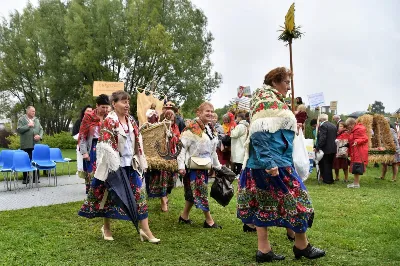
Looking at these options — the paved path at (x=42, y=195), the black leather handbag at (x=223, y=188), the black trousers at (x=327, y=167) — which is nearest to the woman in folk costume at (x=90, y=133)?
the paved path at (x=42, y=195)

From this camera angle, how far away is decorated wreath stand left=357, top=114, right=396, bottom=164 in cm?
1212

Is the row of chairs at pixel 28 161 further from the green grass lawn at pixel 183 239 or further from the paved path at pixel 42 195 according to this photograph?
the green grass lawn at pixel 183 239

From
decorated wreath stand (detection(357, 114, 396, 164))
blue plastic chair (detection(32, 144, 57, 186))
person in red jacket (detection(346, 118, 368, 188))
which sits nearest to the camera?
blue plastic chair (detection(32, 144, 57, 186))

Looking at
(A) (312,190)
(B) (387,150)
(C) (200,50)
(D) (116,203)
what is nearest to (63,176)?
(A) (312,190)

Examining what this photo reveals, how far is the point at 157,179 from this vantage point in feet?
25.3

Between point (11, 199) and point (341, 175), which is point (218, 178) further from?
point (341, 175)

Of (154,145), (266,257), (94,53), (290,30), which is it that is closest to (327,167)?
(154,145)

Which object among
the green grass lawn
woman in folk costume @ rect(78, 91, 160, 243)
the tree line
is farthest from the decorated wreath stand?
the tree line

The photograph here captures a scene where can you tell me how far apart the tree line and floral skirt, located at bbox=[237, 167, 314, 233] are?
2866 cm

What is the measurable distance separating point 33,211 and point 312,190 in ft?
20.9

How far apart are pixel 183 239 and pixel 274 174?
191 cm

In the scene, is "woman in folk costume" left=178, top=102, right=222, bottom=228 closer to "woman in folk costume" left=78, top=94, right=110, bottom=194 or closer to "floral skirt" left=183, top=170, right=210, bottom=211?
"floral skirt" left=183, top=170, right=210, bottom=211

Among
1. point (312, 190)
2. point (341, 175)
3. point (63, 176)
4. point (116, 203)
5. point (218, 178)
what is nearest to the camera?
point (116, 203)

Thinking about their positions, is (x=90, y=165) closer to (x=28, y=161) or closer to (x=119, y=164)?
(x=119, y=164)
